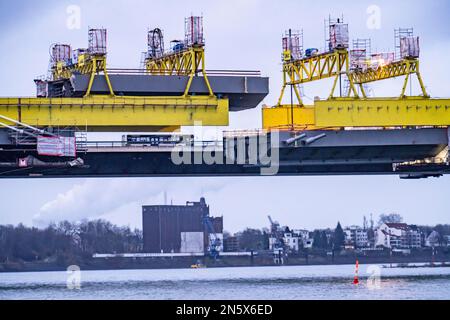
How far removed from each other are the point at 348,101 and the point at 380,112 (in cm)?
257

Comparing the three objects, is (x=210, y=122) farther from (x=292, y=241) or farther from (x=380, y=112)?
(x=292, y=241)

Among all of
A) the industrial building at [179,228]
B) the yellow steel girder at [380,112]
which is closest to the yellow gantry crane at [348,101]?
the yellow steel girder at [380,112]

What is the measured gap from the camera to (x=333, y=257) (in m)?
178

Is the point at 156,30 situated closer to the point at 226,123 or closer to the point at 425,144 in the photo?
the point at 226,123

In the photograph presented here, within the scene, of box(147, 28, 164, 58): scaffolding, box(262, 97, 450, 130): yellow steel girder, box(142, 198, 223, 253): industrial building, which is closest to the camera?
box(262, 97, 450, 130): yellow steel girder

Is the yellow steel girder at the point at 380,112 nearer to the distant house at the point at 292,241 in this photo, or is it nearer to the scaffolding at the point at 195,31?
the scaffolding at the point at 195,31

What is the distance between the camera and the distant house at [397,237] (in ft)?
592

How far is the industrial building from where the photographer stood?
6590 inches

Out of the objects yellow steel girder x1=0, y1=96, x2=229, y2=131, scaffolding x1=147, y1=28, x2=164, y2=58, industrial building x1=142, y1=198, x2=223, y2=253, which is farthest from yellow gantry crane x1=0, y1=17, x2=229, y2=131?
industrial building x1=142, y1=198, x2=223, y2=253

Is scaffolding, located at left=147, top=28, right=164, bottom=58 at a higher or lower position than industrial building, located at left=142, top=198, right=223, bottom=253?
higher

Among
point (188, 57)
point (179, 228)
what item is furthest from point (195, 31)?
point (179, 228)
